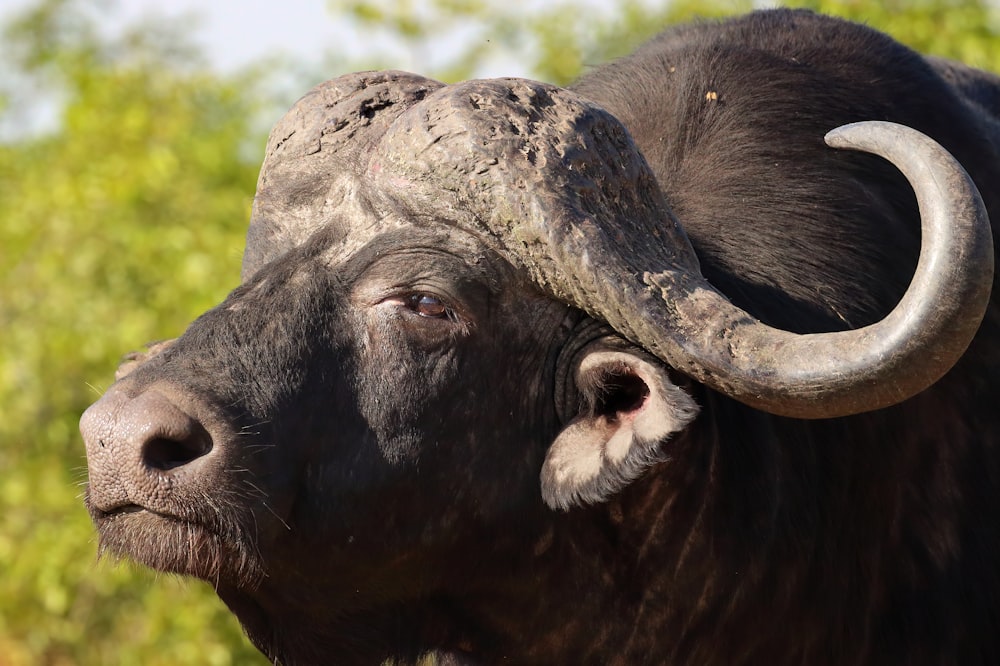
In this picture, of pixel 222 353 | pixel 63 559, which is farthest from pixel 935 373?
pixel 63 559

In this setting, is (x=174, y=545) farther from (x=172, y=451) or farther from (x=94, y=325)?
(x=94, y=325)

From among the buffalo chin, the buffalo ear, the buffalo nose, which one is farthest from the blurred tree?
the buffalo ear

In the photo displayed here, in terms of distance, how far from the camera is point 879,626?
4.21 m

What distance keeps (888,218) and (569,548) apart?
1494 millimetres

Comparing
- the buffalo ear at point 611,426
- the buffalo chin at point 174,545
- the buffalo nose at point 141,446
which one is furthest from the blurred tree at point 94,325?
the buffalo ear at point 611,426

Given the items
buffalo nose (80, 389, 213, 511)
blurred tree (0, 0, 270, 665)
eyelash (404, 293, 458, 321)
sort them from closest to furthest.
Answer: buffalo nose (80, 389, 213, 511) → eyelash (404, 293, 458, 321) → blurred tree (0, 0, 270, 665)

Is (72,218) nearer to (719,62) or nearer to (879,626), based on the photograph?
(719,62)

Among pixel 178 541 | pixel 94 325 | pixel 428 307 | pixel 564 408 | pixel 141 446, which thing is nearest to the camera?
pixel 141 446

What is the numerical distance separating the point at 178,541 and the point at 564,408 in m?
1.06

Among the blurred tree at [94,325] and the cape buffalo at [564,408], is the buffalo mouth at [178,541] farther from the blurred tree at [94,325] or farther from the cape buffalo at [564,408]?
the blurred tree at [94,325]

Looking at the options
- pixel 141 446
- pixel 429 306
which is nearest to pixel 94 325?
pixel 429 306

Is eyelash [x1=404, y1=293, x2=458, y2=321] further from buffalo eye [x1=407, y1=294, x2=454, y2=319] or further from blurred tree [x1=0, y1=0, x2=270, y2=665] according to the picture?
blurred tree [x1=0, y1=0, x2=270, y2=665]

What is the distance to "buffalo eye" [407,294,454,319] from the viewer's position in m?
3.63

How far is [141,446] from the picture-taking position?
3.24 metres
